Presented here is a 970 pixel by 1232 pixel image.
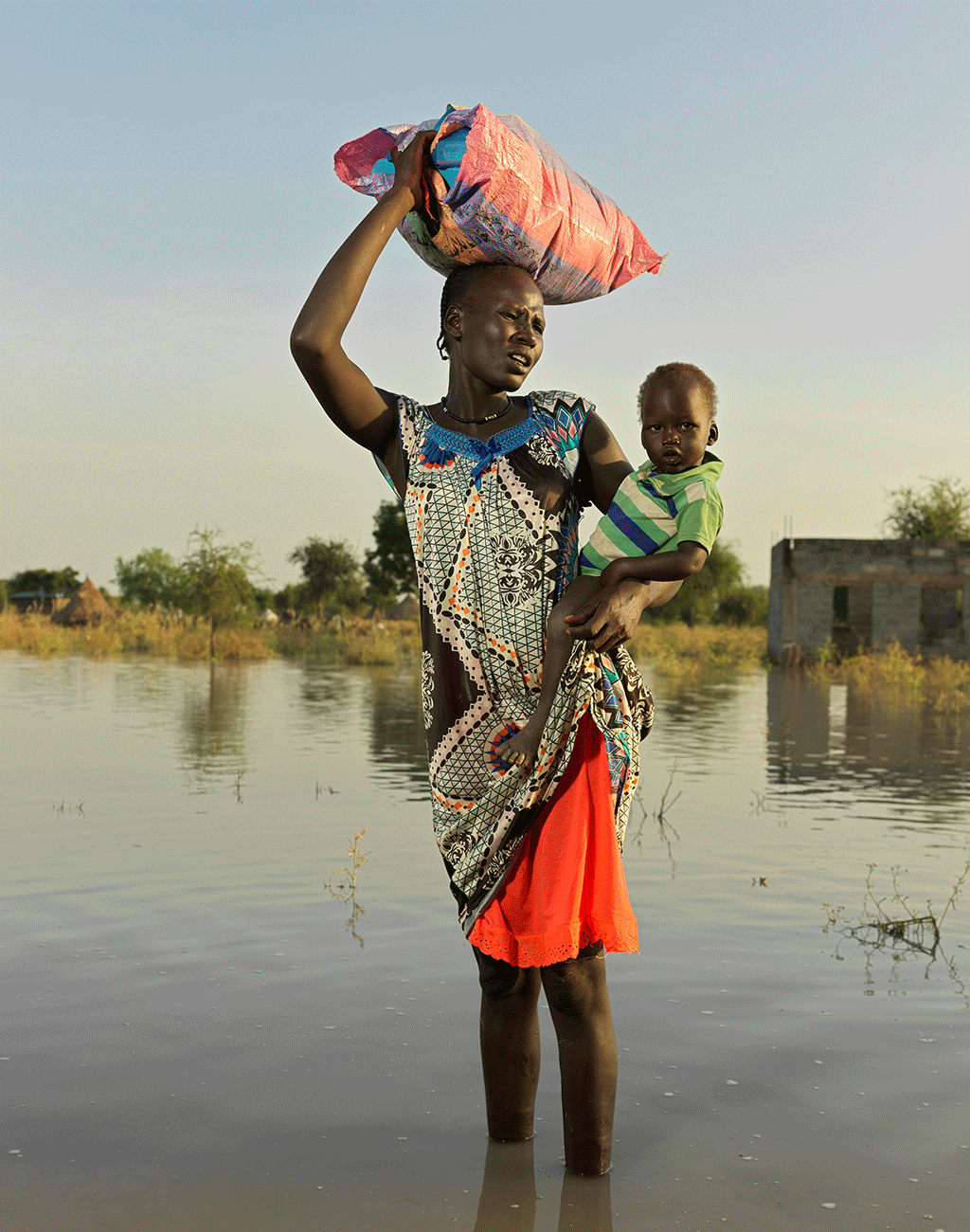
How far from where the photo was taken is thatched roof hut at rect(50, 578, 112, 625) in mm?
36781

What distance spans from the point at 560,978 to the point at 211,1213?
82cm

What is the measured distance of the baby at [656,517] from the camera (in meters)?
2.46

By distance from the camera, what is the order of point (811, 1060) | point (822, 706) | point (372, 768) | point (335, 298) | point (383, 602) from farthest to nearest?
1. point (383, 602)
2. point (822, 706)
3. point (372, 768)
4. point (811, 1060)
5. point (335, 298)

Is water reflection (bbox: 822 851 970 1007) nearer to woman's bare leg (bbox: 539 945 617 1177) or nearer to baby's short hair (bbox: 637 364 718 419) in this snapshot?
woman's bare leg (bbox: 539 945 617 1177)

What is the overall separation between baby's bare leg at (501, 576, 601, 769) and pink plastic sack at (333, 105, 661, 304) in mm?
748

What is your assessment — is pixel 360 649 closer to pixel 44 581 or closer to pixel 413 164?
pixel 413 164

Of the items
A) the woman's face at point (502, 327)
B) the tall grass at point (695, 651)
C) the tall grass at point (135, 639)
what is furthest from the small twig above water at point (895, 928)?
the tall grass at point (135, 639)

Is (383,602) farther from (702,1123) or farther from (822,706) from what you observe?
(702,1123)

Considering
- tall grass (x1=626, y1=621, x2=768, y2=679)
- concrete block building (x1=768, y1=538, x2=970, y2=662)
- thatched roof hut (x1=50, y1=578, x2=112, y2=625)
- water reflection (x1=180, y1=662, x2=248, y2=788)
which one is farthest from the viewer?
thatched roof hut (x1=50, y1=578, x2=112, y2=625)

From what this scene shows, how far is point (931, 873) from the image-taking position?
18.5ft

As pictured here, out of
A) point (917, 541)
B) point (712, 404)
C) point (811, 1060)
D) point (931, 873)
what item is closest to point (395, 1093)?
point (811, 1060)

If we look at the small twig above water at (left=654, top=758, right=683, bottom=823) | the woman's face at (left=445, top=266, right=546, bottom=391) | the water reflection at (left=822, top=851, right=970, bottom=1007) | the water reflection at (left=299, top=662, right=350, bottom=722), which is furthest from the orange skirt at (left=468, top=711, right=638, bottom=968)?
the water reflection at (left=299, top=662, right=350, bottom=722)

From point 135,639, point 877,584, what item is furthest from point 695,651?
point 135,639

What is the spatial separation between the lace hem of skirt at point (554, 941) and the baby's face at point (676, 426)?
953 millimetres
